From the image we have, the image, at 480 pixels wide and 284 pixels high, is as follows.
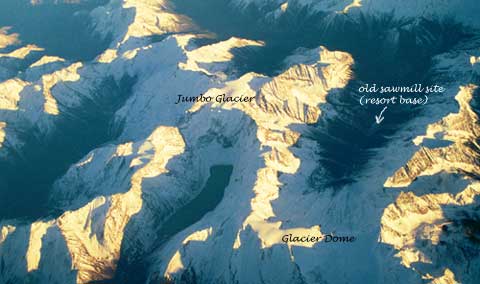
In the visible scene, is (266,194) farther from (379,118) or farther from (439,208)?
(379,118)

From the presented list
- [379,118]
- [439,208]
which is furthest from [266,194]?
[379,118]

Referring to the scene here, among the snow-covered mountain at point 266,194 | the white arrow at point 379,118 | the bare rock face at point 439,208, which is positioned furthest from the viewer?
the white arrow at point 379,118

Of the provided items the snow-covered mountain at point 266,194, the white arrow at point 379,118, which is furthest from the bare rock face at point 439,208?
the white arrow at point 379,118

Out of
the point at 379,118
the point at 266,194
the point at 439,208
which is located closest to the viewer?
the point at 439,208

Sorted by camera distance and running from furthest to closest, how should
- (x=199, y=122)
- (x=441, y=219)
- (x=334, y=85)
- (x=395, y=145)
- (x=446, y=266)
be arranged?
(x=334, y=85)
(x=199, y=122)
(x=395, y=145)
(x=441, y=219)
(x=446, y=266)

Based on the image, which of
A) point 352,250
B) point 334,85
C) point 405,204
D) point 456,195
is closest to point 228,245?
point 352,250

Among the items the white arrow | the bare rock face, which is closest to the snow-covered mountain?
the bare rock face

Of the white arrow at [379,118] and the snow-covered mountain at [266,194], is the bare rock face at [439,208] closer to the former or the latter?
the snow-covered mountain at [266,194]

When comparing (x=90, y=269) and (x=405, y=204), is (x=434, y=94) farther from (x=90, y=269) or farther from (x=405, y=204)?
(x=90, y=269)

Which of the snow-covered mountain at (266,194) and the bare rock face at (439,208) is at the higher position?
the bare rock face at (439,208)

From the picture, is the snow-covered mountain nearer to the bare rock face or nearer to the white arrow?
the bare rock face

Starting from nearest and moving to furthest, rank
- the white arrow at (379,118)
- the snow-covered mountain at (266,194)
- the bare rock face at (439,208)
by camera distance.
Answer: the bare rock face at (439,208) → the snow-covered mountain at (266,194) → the white arrow at (379,118)
